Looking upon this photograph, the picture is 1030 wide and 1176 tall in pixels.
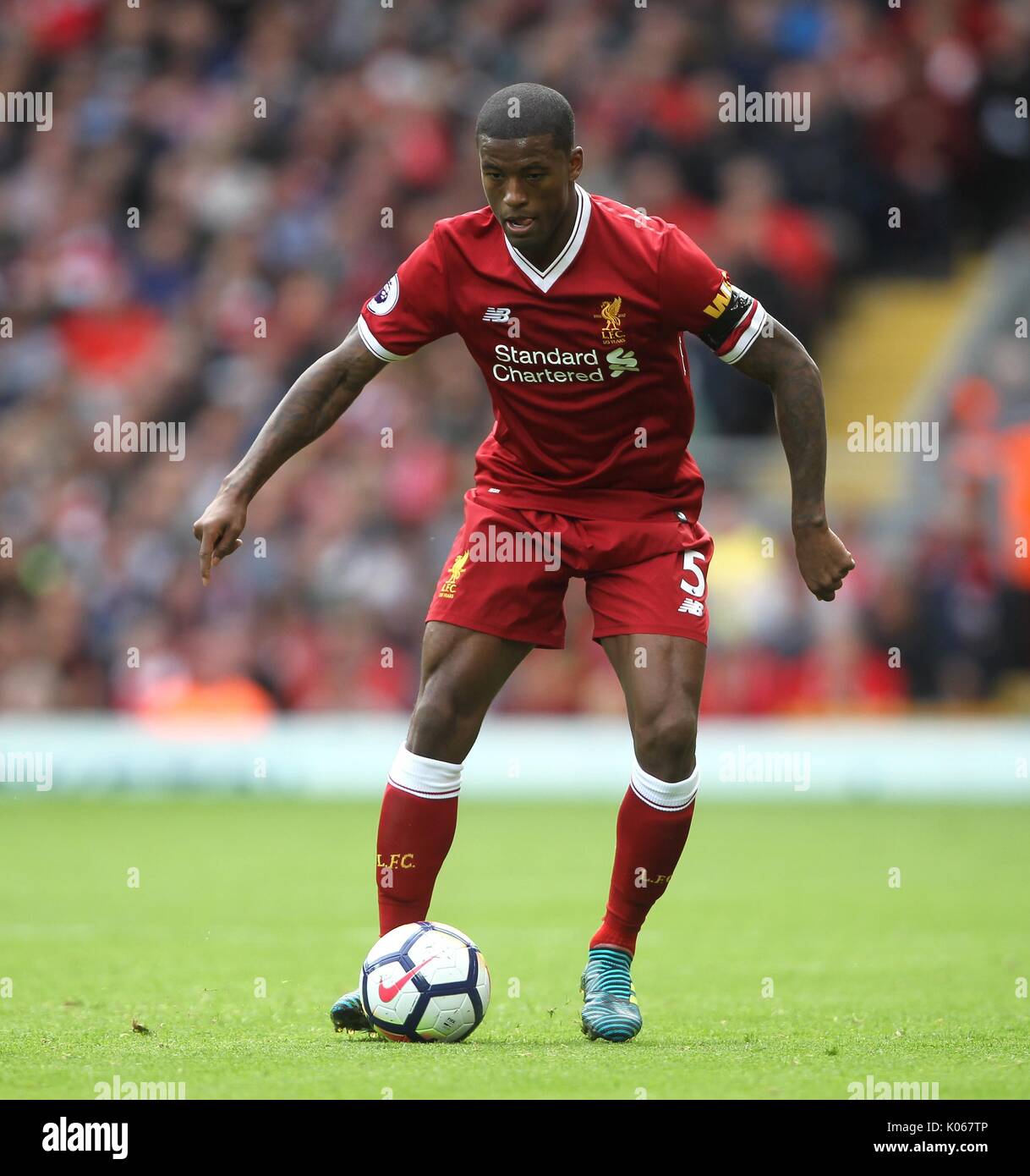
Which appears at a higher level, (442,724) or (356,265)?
(356,265)

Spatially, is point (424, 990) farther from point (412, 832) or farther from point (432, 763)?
point (432, 763)

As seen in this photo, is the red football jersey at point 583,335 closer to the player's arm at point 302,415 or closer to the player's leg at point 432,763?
the player's arm at point 302,415

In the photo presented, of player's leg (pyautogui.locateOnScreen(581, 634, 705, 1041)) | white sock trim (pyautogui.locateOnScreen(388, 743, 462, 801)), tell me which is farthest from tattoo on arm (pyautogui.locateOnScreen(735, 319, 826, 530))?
white sock trim (pyautogui.locateOnScreen(388, 743, 462, 801))

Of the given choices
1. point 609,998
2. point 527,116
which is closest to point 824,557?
point 609,998

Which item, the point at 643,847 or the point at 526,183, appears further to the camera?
the point at 643,847

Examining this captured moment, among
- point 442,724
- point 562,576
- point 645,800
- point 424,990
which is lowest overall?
point 424,990

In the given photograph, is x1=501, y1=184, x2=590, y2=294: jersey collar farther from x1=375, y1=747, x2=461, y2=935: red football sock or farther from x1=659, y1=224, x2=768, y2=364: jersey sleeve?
x1=375, y1=747, x2=461, y2=935: red football sock

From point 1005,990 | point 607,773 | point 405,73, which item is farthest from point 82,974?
point 405,73

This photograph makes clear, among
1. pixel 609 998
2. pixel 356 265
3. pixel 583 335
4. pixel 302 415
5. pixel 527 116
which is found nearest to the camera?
pixel 527 116

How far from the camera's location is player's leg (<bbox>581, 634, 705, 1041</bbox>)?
546cm

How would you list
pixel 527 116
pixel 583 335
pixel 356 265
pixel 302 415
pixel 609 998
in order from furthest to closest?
pixel 356 265
pixel 302 415
pixel 583 335
pixel 609 998
pixel 527 116

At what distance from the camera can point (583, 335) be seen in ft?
18.1

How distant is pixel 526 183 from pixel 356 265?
38.4 ft

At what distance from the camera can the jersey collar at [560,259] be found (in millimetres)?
5500
